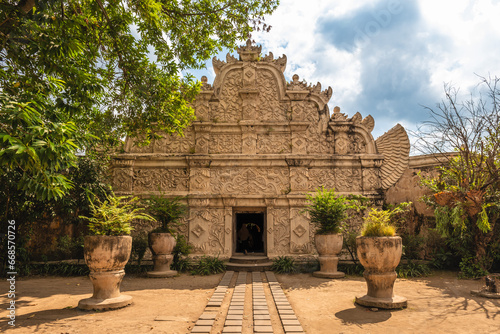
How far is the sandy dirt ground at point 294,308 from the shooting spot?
14.0 feet

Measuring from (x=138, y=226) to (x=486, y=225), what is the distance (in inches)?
390

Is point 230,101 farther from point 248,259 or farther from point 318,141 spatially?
point 248,259

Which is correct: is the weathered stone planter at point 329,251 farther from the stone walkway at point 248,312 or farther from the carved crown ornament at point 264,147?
the stone walkway at point 248,312

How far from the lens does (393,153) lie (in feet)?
35.8

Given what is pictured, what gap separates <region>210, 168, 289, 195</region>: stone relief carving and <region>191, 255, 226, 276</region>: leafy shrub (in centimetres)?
226

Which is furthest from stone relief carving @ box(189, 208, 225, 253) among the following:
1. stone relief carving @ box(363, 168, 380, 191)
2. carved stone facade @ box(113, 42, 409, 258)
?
stone relief carving @ box(363, 168, 380, 191)

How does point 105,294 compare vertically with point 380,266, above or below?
below

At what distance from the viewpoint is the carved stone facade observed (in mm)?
10289

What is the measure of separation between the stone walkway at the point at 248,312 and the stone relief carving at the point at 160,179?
428 centimetres

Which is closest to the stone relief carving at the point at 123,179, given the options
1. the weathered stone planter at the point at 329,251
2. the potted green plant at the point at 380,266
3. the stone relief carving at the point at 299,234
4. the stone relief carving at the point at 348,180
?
the stone relief carving at the point at 299,234

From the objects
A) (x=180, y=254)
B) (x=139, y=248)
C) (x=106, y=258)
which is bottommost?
(x=180, y=254)

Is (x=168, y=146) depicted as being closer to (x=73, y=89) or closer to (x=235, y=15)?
(x=235, y=15)

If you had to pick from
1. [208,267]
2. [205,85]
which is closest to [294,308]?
[208,267]

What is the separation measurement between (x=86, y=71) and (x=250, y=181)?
19.0ft
